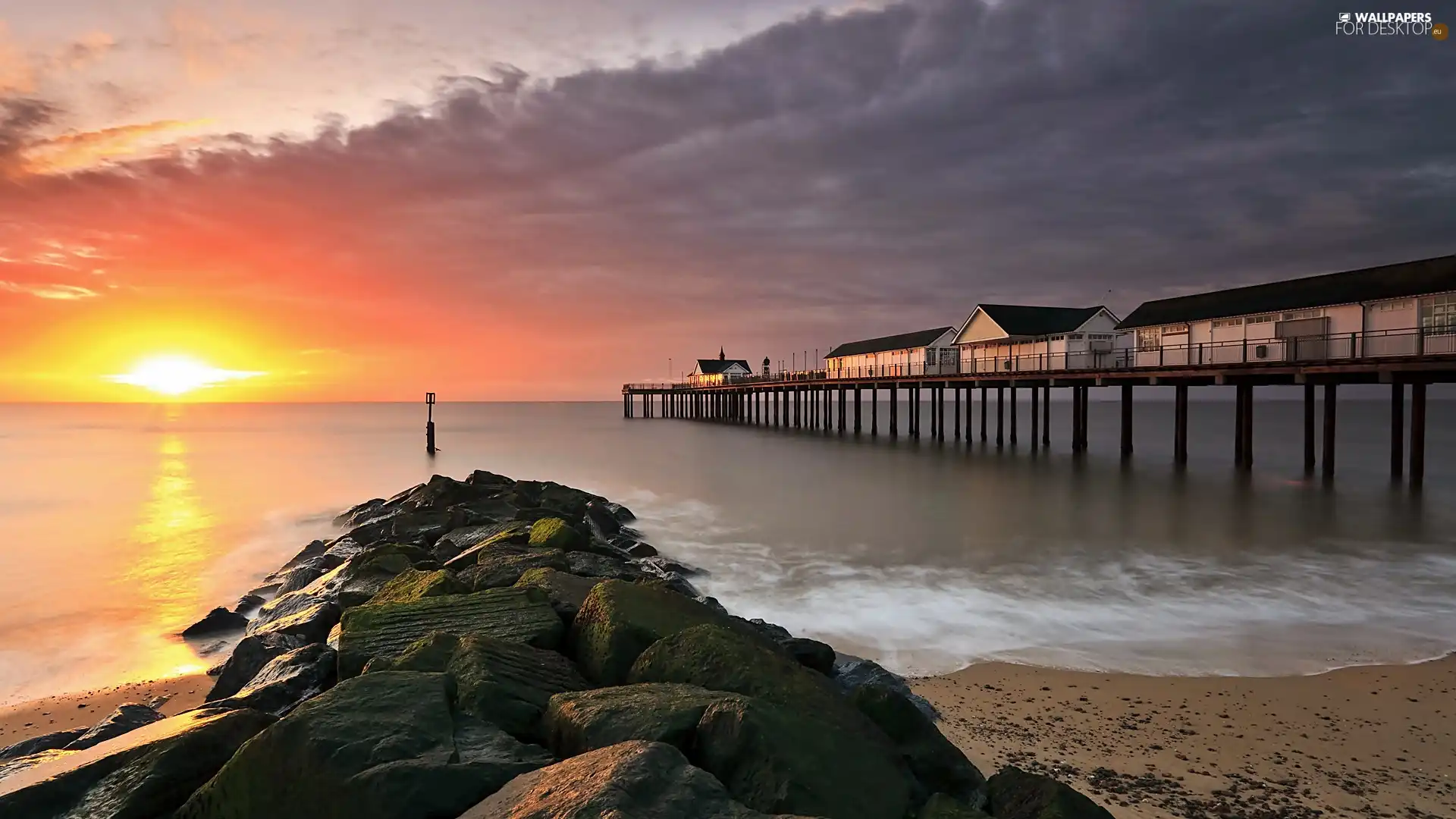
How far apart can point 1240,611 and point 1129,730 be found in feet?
21.0

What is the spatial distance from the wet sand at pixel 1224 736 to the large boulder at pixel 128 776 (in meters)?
5.30

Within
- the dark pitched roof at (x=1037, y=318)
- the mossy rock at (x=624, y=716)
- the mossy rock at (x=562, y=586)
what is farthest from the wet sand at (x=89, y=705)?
the dark pitched roof at (x=1037, y=318)

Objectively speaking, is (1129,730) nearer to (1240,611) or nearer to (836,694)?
(836,694)

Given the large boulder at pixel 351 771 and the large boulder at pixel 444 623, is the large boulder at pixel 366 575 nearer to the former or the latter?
the large boulder at pixel 444 623

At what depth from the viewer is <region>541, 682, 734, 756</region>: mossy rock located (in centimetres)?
411

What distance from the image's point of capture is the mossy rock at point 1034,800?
418cm

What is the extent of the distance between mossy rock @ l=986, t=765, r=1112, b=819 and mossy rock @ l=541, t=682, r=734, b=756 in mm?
1717

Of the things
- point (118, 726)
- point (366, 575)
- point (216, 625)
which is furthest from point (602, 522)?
point (118, 726)

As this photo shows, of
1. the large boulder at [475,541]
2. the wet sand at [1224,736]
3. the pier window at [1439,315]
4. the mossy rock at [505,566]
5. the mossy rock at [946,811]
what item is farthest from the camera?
the pier window at [1439,315]

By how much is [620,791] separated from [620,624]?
2572 millimetres

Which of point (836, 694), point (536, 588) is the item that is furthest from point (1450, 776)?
point (536, 588)

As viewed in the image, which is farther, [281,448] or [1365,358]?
[281,448]

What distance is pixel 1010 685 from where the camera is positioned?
27.4 feet

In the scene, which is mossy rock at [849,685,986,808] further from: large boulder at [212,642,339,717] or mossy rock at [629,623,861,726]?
large boulder at [212,642,339,717]
